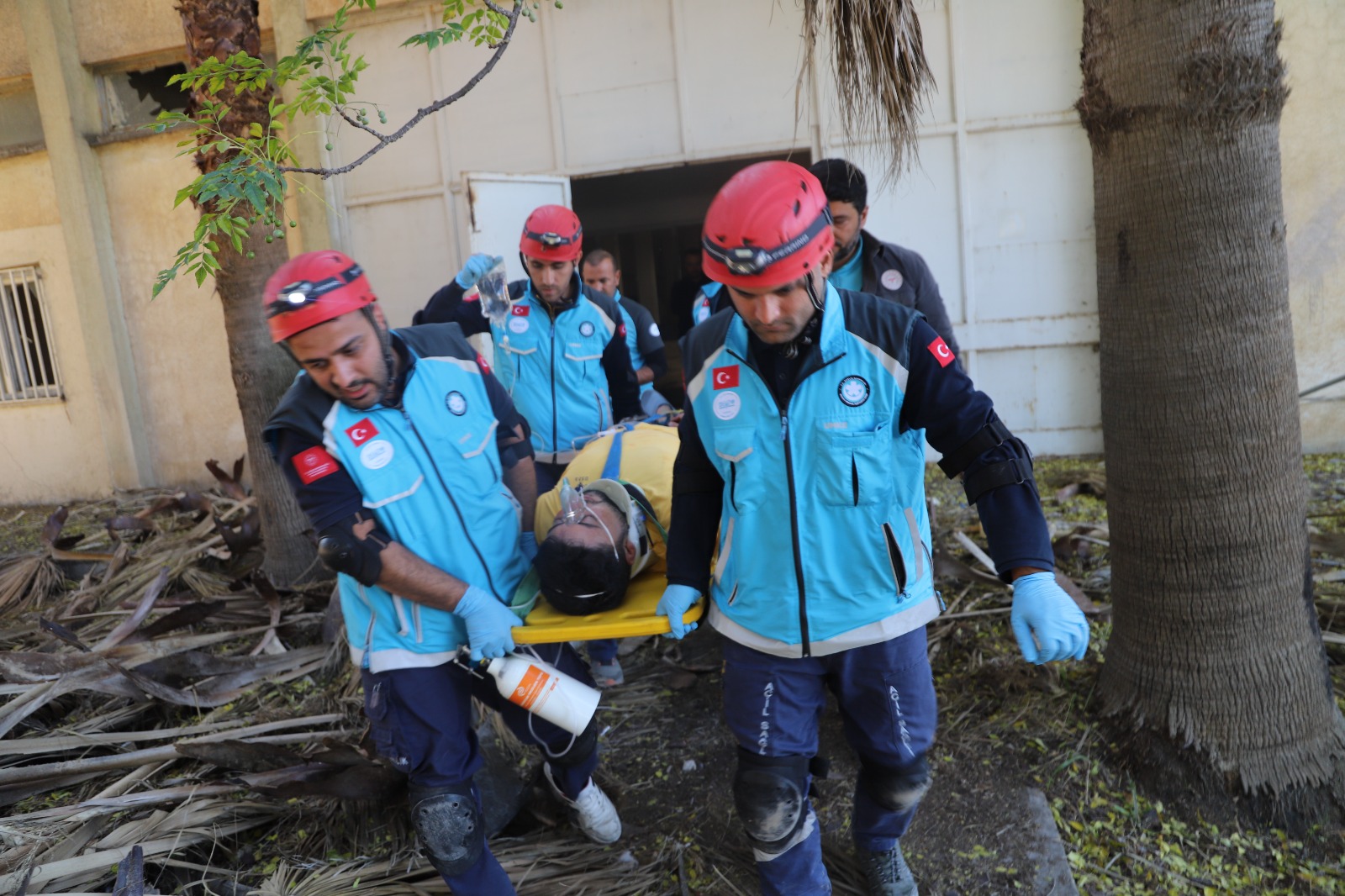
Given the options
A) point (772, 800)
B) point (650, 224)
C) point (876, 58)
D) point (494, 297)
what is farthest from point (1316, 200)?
point (650, 224)

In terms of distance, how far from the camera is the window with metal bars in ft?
28.0

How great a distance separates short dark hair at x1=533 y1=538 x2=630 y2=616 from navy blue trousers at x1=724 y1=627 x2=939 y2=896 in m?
0.39

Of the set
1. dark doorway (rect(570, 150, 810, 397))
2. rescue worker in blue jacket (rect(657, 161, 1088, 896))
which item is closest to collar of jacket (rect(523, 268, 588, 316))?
rescue worker in blue jacket (rect(657, 161, 1088, 896))

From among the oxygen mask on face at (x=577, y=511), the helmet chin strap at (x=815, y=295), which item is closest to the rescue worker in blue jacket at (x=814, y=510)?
the helmet chin strap at (x=815, y=295)

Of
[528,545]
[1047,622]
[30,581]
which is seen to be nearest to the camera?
[1047,622]

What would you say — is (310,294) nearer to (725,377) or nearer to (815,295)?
(725,377)

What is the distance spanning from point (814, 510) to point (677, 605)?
0.45 m

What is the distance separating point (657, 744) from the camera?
3521 mm

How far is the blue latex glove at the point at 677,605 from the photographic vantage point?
2295mm

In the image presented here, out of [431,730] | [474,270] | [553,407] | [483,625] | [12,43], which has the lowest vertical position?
[431,730]

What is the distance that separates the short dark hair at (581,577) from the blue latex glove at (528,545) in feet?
0.81

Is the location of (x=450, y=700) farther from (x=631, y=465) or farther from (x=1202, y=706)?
(x=1202, y=706)

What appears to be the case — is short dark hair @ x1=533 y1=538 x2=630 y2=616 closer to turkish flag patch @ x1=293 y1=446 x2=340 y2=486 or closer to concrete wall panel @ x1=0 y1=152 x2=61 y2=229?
turkish flag patch @ x1=293 y1=446 x2=340 y2=486

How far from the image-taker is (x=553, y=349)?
13.8ft
